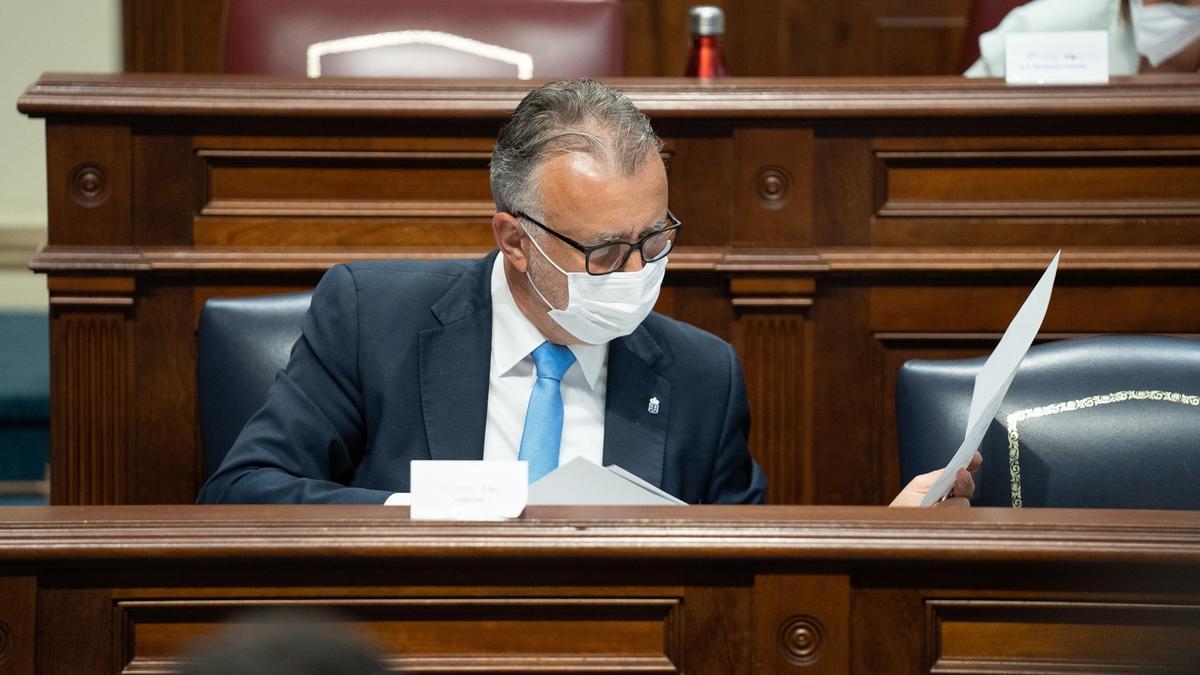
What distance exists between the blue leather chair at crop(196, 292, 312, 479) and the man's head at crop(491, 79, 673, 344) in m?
0.34

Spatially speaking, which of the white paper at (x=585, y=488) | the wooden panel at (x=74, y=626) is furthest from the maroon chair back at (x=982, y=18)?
the wooden panel at (x=74, y=626)

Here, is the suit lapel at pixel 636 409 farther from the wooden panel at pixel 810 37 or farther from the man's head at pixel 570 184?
the wooden panel at pixel 810 37

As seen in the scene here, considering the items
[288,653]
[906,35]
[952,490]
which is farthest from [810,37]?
[288,653]

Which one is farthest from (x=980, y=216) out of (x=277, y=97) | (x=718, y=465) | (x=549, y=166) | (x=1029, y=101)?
(x=277, y=97)

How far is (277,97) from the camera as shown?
7.69 ft

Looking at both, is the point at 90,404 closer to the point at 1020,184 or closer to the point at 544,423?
the point at 544,423

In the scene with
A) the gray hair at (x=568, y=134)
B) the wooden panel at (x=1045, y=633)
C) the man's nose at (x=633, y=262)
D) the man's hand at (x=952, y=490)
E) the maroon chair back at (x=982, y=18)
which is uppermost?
the maroon chair back at (x=982, y=18)

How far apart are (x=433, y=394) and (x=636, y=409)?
0.83 feet

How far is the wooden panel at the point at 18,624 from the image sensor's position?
122 cm

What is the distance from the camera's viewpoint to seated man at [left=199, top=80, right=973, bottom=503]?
1.84m

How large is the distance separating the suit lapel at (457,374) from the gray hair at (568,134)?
152 mm

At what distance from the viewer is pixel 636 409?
76.0 inches

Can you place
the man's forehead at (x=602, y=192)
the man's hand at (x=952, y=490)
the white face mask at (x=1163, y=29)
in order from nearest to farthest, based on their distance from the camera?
the man's hand at (x=952, y=490)
the man's forehead at (x=602, y=192)
the white face mask at (x=1163, y=29)

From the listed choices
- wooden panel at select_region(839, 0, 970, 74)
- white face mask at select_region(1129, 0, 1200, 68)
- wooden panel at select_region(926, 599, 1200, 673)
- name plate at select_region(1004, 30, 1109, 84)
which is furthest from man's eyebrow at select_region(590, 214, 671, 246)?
wooden panel at select_region(839, 0, 970, 74)
